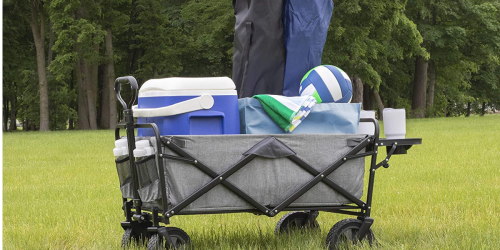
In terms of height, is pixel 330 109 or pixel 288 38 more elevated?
pixel 288 38

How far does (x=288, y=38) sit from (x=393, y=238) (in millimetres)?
1536

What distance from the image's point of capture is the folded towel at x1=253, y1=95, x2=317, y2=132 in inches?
153

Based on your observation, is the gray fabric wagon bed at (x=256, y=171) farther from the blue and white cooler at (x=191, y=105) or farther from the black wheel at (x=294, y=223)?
the black wheel at (x=294, y=223)

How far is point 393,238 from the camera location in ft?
15.1

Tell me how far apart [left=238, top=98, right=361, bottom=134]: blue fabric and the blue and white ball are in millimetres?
123

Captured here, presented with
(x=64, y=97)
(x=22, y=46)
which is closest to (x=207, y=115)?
(x=64, y=97)

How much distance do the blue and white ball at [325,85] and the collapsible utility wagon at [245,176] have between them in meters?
0.32

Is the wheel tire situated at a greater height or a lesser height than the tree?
lesser

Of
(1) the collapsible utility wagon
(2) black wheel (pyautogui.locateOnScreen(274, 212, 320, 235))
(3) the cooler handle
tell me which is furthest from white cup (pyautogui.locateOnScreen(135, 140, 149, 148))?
(2) black wheel (pyautogui.locateOnScreen(274, 212, 320, 235))

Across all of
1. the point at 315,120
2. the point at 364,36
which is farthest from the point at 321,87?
the point at 364,36

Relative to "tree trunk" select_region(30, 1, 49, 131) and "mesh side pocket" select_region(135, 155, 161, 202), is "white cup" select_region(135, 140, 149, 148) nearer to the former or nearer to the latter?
"mesh side pocket" select_region(135, 155, 161, 202)

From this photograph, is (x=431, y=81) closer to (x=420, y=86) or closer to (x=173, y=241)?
(x=420, y=86)

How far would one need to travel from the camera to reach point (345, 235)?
413cm

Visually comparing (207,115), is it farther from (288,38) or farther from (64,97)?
(64,97)
